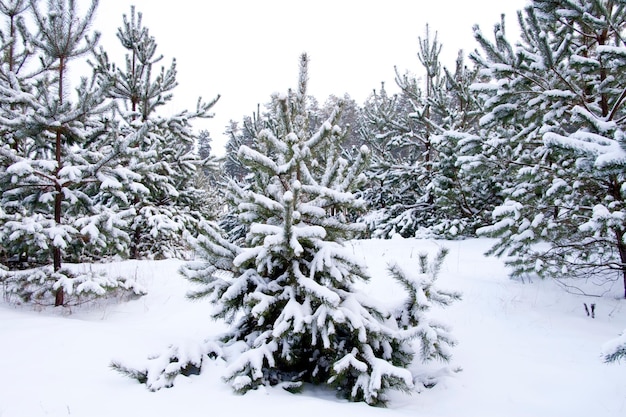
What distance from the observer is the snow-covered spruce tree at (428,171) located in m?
10.4

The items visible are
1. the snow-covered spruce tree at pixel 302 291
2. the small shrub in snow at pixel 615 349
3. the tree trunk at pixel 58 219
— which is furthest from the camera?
the tree trunk at pixel 58 219

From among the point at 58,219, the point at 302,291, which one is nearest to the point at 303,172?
the point at 302,291

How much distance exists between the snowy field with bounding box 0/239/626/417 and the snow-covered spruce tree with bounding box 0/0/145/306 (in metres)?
0.61

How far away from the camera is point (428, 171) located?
1219 centimetres

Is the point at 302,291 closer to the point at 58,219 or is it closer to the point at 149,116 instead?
the point at 58,219

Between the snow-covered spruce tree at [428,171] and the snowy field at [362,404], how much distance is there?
433cm

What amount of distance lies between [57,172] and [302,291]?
4672 mm

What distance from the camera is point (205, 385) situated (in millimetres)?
Answer: 3021

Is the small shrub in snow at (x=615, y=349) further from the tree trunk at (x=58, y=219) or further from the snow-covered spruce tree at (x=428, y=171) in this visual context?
the snow-covered spruce tree at (x=428, y=171)

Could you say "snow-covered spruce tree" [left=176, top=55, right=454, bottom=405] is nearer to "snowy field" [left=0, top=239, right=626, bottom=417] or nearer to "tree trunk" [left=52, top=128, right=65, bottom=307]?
"snowy field" [left=0, top=239, right=626, bottom=417]

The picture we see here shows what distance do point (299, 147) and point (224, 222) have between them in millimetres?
16447

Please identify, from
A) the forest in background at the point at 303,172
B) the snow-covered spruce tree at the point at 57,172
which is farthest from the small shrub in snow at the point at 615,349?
the snow-covered spruce tree at the point at 57,172

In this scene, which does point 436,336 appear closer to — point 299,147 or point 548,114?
point 299,147

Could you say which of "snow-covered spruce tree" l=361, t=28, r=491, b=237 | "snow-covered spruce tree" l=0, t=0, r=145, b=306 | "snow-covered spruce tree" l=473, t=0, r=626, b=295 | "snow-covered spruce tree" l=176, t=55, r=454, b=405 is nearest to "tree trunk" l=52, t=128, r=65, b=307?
"snow-covered spruce tree" l=0, t=0, r=145, b=306
